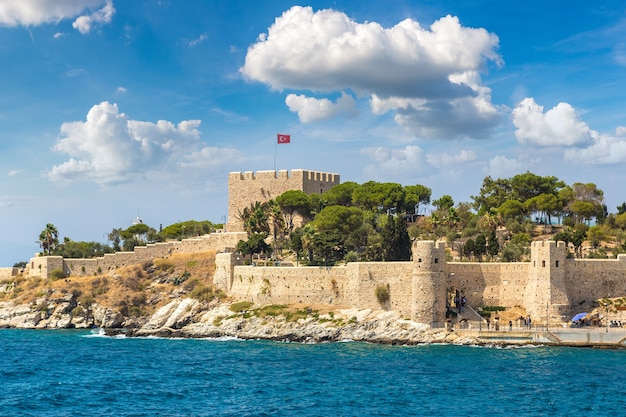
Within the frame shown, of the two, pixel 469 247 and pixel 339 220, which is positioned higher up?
pixel 339 220

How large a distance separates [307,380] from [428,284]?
15.2 m

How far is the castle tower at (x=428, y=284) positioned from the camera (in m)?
53.4

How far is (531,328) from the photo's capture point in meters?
51.6

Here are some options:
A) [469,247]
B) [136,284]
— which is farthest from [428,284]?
[136,284]

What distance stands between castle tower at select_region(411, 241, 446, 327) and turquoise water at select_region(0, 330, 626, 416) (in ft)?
11.1

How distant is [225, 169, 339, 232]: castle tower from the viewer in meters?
81.9

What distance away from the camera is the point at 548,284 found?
53.3 metres

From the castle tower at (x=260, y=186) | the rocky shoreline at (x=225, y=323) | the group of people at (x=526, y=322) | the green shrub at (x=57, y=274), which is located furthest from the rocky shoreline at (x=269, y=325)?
the castle tower at (x=260, y=186)

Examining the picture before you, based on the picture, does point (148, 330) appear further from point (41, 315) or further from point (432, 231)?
point (432, 231)

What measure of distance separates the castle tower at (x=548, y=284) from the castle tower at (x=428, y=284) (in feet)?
21.7

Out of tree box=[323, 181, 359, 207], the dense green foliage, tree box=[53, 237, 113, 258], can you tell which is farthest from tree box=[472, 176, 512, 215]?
tree box=[53, 237, 113, 258]

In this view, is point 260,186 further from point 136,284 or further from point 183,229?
point 136,284

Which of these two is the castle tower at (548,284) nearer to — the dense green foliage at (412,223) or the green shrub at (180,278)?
the dense green foliage at (412,223)

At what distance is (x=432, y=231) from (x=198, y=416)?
45306 mm
